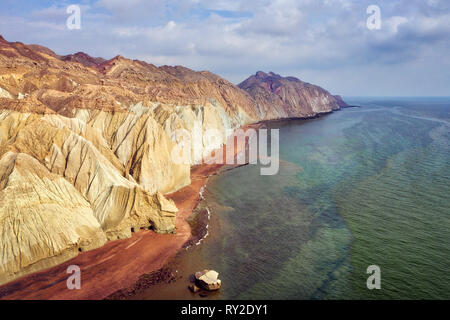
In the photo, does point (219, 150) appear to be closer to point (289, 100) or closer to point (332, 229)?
point (332, 229)

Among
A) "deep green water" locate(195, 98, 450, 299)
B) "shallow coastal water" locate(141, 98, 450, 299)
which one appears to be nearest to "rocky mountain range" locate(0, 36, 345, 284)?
"shallow coastal water" locate(141, 98, 450, 299)

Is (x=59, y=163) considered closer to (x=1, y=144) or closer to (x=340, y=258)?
(x=1, y=144)

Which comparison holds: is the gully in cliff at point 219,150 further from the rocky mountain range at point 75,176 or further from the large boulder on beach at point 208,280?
the large boulder on beach at point 208,280

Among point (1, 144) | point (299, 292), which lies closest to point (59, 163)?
point (1, 144)

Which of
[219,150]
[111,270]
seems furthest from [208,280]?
[219,150]

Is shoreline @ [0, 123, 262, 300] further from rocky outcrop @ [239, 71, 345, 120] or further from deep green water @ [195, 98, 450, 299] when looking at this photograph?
rocky outcrop @ [239, 71, 345, 120]

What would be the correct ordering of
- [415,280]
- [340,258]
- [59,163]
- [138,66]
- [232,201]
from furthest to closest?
[138,66]
[232,201]
[59,163]
[340,258]
[415,280]
